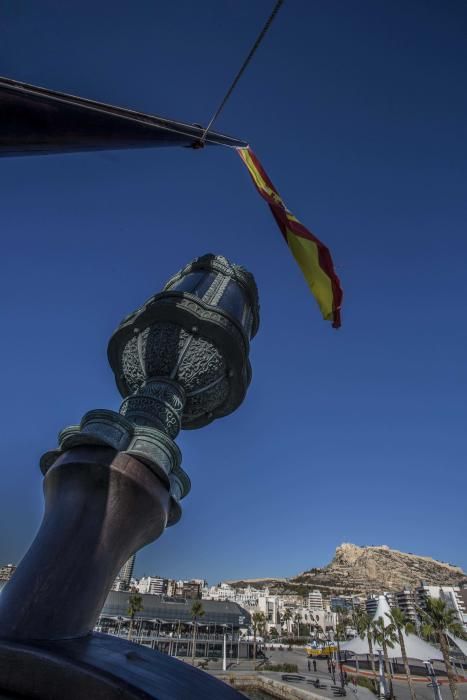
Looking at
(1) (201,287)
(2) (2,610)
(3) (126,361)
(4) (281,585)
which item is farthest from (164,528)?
(4) (281,585)

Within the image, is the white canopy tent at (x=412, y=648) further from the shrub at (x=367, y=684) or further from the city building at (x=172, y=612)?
the city building at (x=172, y=612)

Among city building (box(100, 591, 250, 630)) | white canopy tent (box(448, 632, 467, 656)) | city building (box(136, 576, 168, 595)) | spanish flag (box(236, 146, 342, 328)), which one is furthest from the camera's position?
city building (box(136, 576, 168, 595))

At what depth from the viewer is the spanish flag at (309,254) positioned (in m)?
5.34

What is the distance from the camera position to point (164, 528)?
5379 millimetres

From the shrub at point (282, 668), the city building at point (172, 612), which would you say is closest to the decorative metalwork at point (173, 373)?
the shrub at point (282, 668)

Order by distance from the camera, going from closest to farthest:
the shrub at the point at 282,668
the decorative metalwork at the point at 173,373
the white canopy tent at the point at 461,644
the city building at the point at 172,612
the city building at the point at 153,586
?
1. the decorative metalwork at the point at 173,373
2. the white canopy tent at the point at 461,644
3. the shrub at the point at 282,668
4. the city building at the point at 172,612
5. the city building at the point at 153,586

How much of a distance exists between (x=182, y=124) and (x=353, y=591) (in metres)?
210

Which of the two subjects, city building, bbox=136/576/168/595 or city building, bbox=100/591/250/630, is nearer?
city building, bbox=100/591/250/630

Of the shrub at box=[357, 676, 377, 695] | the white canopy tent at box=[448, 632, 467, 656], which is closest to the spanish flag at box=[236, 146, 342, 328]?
the shrub at box=[357, 676, 377, 695]

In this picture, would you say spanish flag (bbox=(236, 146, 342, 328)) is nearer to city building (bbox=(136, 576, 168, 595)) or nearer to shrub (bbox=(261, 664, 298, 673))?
shrub (bbox=(261, 664, 298, 673))

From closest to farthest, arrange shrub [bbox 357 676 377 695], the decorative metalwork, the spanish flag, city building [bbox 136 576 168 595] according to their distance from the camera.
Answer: the decorative metalwork, the spanish flag, shrub [bbox 357 676 377 695], city building [bbox 136 576 168 595]

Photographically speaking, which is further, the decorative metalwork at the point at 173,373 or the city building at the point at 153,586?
the city building at the point at 153,586

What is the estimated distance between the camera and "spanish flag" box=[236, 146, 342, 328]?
5336mm

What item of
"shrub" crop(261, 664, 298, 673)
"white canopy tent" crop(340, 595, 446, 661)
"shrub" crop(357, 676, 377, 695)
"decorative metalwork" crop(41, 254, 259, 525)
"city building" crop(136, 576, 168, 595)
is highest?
"city building" crop(136, 576, 168, 595)
